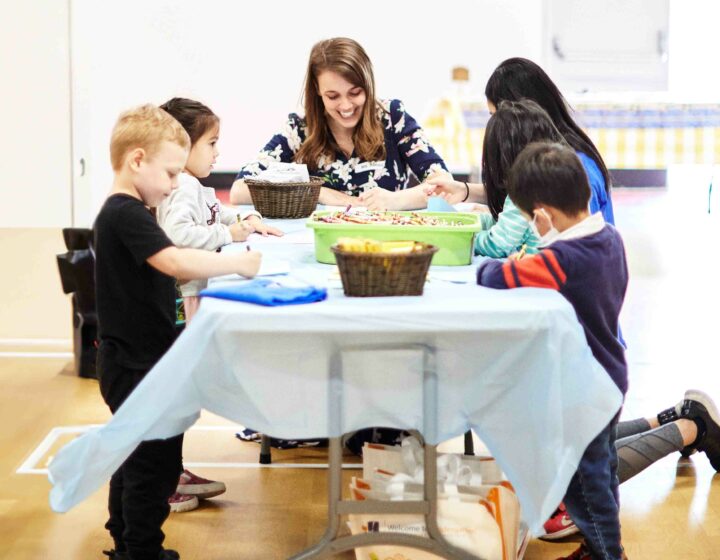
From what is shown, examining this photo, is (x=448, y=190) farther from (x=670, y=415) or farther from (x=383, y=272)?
(x=383, y=272)

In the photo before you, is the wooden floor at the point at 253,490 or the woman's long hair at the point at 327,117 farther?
the woman's long hair at the point at 327,117

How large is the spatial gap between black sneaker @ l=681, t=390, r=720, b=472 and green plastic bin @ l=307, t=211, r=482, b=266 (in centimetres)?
104

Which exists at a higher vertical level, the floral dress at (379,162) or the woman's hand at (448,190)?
the floral dress at (379,162)

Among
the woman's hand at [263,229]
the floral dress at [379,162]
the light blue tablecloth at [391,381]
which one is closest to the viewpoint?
the light blue tablecloth at [391,381]

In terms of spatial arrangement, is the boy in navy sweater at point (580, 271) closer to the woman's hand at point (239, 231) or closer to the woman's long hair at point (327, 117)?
the woman's hand at point (239, 231)

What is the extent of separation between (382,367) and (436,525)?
44cm

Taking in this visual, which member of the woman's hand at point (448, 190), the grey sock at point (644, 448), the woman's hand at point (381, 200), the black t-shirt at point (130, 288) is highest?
the woman's hand at point (448, 190)

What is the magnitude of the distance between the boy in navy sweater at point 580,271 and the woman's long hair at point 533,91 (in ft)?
1.75

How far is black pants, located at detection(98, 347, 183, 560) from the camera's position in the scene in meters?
2.40

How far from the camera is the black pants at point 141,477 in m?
2.40

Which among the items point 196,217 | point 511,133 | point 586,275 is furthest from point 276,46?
point 586,275

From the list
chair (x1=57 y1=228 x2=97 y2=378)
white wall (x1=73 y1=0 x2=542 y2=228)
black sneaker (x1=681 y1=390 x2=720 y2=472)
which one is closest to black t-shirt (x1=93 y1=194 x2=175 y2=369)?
black sneaker (x1=681 y1=390 x2=720 y2=472)

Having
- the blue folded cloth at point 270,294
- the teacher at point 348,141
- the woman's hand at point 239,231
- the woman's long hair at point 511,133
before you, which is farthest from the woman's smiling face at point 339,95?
the blue folded cloth at point 270,294

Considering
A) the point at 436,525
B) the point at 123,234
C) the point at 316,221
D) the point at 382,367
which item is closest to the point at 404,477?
the point at 436,525
